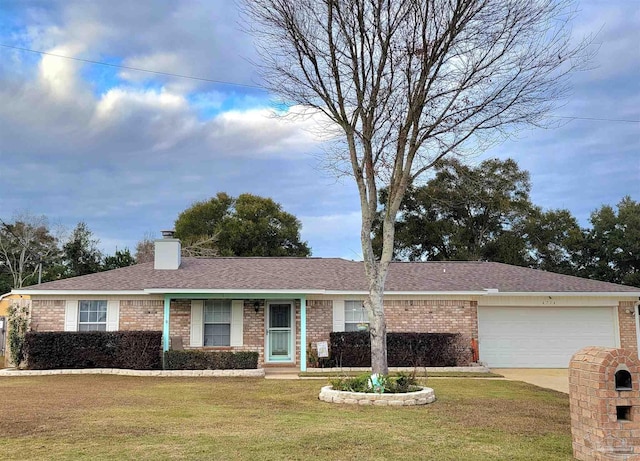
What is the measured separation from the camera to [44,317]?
17953 mm

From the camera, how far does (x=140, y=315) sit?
18.2 metres

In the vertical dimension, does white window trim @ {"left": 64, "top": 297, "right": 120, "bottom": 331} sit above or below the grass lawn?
above

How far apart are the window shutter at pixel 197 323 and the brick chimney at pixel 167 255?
2699 mm

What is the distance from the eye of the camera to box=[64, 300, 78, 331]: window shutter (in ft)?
59.1

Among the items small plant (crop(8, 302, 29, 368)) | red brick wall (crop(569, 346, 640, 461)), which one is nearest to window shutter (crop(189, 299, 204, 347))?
small plant (crop(8, 302, 29, 368))

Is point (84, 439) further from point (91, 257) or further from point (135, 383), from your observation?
point (91, 257)

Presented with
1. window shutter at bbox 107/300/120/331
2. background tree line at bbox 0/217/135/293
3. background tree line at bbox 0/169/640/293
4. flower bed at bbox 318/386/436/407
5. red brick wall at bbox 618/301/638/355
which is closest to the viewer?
flower bed at bbox 318/386/436/407

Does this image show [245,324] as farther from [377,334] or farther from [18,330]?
[377,334]

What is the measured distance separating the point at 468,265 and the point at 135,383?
13721 millimetres

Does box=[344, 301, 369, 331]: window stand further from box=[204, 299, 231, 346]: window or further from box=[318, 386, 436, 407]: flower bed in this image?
box=[318, 386, 436, 407]: flower bed

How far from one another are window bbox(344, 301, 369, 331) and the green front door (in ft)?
5.90

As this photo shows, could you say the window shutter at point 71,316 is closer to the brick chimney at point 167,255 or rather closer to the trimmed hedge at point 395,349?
the brick chimney at point 167,255

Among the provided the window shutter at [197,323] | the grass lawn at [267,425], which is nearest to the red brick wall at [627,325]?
the grass lawn at [267,425]

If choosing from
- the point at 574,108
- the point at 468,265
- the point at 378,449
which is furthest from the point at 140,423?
the point at 468,265
